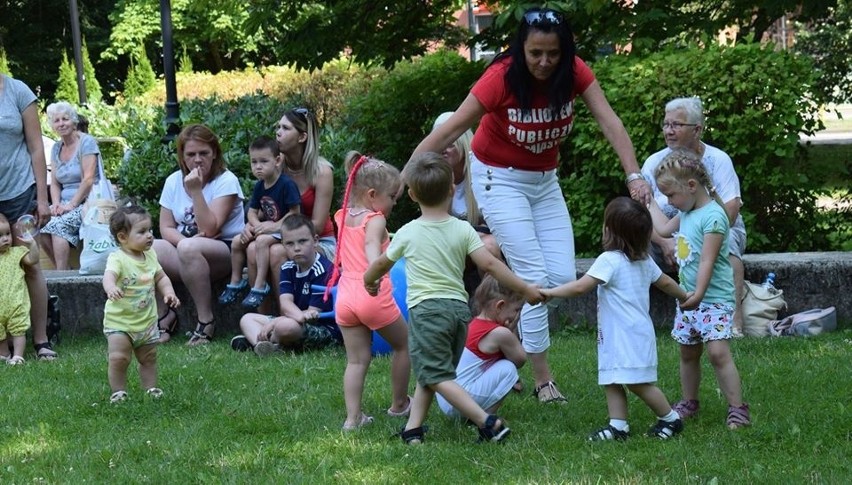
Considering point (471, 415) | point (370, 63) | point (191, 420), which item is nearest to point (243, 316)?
point (191, 420)

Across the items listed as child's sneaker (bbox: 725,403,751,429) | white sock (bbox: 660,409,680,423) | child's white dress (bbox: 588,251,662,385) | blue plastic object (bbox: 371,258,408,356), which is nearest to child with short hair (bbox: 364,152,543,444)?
child's white dress (bbox: 588,251,662,385)

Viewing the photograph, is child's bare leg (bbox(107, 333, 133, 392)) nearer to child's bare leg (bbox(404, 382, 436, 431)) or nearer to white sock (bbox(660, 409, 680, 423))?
child's bare leg (bbox(404, 382, 436, 431))

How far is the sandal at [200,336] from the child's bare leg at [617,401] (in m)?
3.98

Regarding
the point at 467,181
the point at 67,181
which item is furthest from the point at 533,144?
the point at 67,181

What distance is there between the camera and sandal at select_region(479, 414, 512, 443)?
17.0 feet

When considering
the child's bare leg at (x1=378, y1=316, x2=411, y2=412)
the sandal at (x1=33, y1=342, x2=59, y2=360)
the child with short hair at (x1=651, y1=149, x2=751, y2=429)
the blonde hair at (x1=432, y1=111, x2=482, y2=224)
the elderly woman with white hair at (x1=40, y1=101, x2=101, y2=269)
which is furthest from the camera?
the elderly woman with white hair at (x1=40, y1=101, x2=101, y2=269)

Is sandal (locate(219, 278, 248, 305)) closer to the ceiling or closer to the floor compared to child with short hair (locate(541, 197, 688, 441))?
closer to the floor

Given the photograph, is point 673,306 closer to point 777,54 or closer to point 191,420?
point 777,54

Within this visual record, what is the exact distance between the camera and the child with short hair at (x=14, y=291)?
26.2 feet

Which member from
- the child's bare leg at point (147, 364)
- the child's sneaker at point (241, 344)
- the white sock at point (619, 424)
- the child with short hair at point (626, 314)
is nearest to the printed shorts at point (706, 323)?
the child with short hair at point (626, 314)

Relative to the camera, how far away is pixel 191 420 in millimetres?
5902

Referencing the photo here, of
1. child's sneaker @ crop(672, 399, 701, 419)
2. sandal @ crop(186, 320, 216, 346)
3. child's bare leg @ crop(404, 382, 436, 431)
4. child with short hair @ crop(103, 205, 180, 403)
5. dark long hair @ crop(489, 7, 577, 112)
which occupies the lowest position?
sandal @ crop(186, 320, 216, 346)

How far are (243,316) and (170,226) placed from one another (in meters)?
1.07

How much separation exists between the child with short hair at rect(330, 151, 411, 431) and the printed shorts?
4.40 feet
